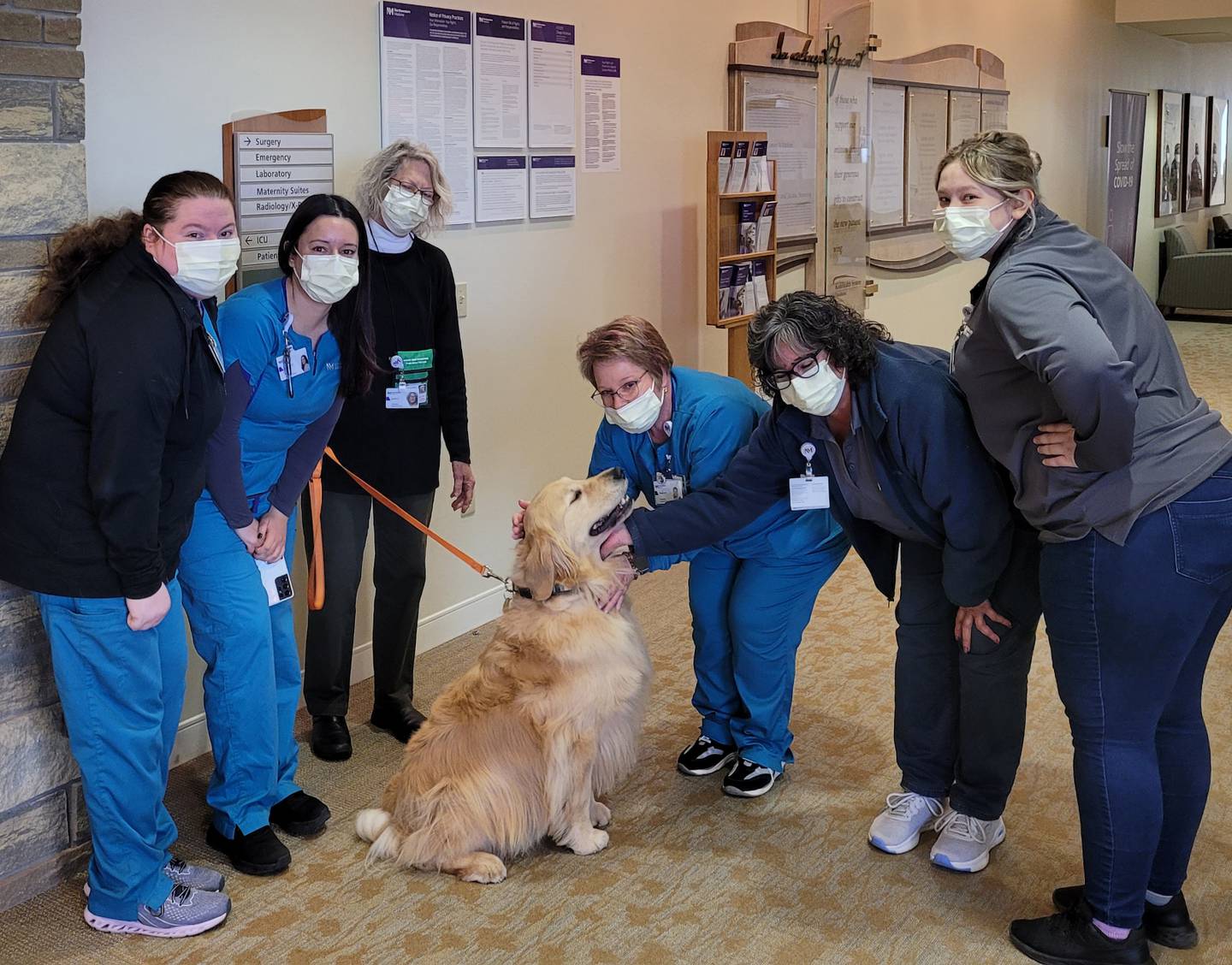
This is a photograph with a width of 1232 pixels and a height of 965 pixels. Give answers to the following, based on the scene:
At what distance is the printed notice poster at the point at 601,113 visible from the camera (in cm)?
437

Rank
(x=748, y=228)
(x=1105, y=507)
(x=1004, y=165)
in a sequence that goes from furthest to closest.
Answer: (x=748, y=228) < (x=1004, y=165) < (x=1105, y=507)

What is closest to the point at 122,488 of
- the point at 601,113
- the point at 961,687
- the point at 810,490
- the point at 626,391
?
the point at 626,391

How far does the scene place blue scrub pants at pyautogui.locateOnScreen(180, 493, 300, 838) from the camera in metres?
2.50

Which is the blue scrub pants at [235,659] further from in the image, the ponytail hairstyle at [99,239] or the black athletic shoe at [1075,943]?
the black athletic shoe at [1075,943]

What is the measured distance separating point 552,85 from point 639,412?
1.91 m

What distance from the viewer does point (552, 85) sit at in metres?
4.18

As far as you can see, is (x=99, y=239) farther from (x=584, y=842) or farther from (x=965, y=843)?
(x=965, y=843)

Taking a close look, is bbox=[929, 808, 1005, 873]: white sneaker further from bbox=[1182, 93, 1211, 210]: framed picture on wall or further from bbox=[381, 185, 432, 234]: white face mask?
bbox=[1182, 93, 1211, 210]: framed picture on wall

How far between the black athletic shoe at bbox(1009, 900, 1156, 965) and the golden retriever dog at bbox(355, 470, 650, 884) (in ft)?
2.97

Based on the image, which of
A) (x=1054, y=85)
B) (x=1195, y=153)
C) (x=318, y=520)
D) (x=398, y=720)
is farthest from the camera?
(x=1195, y=153)

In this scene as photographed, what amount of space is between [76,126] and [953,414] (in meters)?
1.83

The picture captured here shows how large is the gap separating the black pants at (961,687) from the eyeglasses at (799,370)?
0.48m

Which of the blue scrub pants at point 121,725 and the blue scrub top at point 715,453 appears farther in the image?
the blue scrub top at point 715,453

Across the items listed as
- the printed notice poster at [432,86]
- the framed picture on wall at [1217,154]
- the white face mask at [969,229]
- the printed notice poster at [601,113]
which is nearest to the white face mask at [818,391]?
the white face mask at [969,229]
